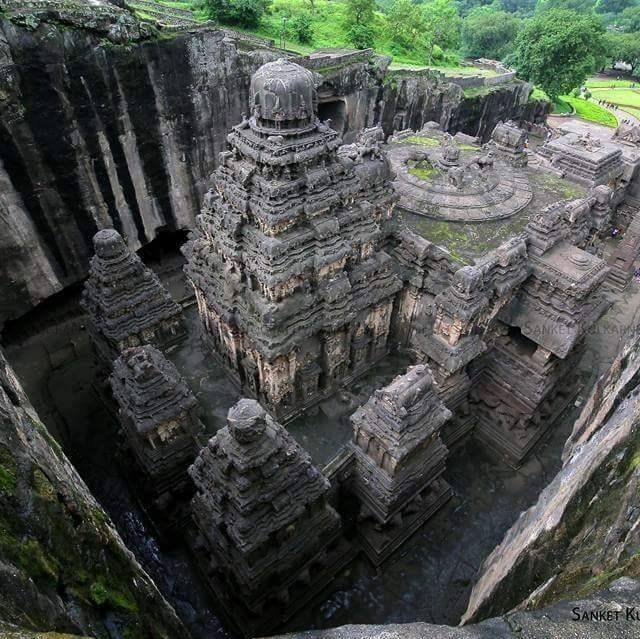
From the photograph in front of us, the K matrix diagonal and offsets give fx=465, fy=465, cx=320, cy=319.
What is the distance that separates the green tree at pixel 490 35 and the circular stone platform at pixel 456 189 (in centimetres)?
5149

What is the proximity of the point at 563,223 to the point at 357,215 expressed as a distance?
24.6ft

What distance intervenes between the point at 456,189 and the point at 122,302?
501 inches

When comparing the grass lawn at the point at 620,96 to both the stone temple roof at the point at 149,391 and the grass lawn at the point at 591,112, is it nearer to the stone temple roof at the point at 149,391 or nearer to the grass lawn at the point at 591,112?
the grass lawn at the point at 591,112

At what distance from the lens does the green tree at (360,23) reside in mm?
36250

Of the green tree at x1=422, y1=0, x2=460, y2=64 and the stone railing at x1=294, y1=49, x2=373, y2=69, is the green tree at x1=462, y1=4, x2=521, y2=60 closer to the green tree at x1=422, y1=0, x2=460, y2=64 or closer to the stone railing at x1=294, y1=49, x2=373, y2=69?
the green tree at x1=422, y1=0, x2=460, y2=64

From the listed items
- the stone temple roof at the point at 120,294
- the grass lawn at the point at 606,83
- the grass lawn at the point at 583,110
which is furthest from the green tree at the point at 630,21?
the stone temple roof at the point at 120,294

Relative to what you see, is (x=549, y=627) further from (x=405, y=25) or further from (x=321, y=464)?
(x=405, y=25)

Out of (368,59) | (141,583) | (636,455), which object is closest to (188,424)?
(141,583)

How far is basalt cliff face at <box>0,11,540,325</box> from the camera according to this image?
1692cm

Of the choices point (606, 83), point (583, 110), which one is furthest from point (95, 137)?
point (606, 83)

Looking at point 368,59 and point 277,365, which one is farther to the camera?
point 368,59

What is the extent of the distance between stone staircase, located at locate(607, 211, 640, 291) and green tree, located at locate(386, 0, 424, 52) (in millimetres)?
27054

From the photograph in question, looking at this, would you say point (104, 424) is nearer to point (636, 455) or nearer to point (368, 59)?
point (636, 455)

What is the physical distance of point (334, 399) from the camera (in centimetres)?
1538
